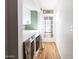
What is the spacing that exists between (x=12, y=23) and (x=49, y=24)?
27.3 feet

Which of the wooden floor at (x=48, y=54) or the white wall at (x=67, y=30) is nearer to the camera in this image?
the white wall at (x=67, y=30)

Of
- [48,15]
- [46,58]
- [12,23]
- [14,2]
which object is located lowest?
[46,58]

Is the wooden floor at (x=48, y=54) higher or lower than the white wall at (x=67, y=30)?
lower

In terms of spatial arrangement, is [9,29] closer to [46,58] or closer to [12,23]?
[12,23]

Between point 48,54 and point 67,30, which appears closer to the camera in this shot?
point 67,30

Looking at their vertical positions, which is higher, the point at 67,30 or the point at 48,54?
the point at 67,30

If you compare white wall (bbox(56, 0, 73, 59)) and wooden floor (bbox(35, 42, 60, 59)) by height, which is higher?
white wall (bbox(56, 0, 73, 59))

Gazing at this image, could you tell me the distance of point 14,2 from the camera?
72.8 inches

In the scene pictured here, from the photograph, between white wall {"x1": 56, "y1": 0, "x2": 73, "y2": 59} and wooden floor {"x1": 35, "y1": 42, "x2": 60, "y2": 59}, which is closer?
white wall {"x1": 56, "y1": 0, "x2": 73, "y2": 59}

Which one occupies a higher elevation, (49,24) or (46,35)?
(49,24)
